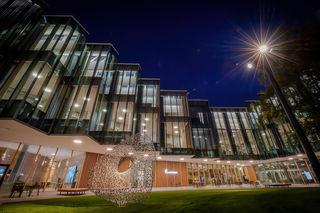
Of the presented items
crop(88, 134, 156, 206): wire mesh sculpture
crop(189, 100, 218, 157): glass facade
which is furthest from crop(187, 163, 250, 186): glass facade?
crop(88, 134, 156, 206): wire mesh sculpture

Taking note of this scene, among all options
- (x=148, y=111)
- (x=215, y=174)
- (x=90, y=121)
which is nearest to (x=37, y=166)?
(x=90, y=121)

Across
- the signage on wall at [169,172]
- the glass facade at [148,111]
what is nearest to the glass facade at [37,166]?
the glass facade at [148,111]

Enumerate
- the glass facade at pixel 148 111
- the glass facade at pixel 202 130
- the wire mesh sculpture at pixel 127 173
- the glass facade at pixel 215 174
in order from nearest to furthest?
the wire mesh sculpture at pixel 127 173 → the glass facade at pixel 148 111 → the glass facade at pixel 202 130 → the glass facade at pixel 215 174

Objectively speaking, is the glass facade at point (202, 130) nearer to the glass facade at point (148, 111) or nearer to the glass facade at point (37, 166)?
the glass facade at point (148, 111)

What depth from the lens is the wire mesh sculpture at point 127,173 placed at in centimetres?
643

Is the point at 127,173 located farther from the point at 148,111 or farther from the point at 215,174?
the point at 215,174

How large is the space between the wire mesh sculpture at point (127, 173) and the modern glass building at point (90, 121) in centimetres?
712

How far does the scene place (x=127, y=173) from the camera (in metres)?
6.93

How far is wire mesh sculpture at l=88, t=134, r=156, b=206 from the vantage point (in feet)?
21.1

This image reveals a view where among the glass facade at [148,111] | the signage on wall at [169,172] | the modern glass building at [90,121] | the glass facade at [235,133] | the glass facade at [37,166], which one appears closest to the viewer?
the modern glass building at [90,121]

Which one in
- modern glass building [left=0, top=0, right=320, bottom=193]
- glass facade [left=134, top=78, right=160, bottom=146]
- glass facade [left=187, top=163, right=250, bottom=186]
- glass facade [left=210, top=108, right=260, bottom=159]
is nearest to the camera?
A: modern glass building [left=0, top=0, right=320, bottom=193]

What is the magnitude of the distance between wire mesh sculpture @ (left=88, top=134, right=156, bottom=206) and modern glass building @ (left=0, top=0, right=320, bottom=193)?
7.12m

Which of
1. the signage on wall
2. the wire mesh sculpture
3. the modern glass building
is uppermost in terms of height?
the modern glass building

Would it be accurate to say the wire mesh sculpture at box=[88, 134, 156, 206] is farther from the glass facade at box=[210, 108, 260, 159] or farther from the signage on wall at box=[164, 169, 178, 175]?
the glass facade at box=[210, 108, 260, 159]
